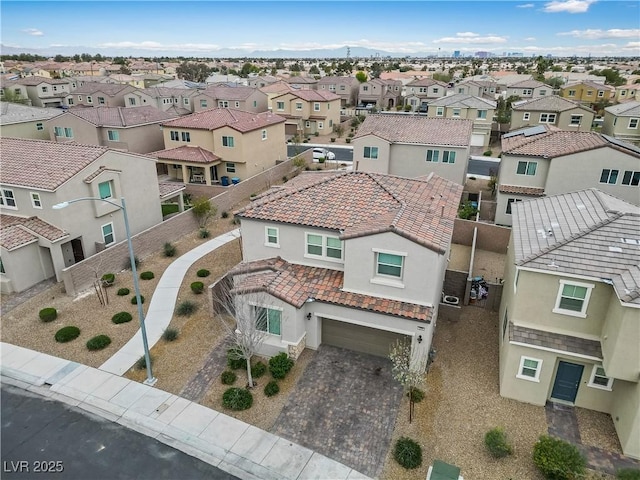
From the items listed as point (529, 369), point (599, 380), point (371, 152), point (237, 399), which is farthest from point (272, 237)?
point (371, 152)

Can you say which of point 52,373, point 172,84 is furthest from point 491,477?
point 172,84

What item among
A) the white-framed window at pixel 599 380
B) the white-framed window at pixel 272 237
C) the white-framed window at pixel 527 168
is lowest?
the white-framed window at pixel 599 380

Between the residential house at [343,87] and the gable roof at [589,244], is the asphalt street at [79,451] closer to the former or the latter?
the gable roof at [589,244]

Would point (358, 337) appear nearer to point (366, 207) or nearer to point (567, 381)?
point (366, 207)

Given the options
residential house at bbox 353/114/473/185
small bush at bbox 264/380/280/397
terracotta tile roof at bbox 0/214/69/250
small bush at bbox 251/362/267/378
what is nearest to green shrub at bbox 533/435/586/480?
small bush at bbox 264/380/280/397

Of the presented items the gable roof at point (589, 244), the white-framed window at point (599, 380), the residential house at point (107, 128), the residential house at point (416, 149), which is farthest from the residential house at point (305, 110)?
the white-framed window at point (599, 380)

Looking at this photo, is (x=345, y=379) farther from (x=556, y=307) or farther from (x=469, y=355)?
(x=556, y=307)
